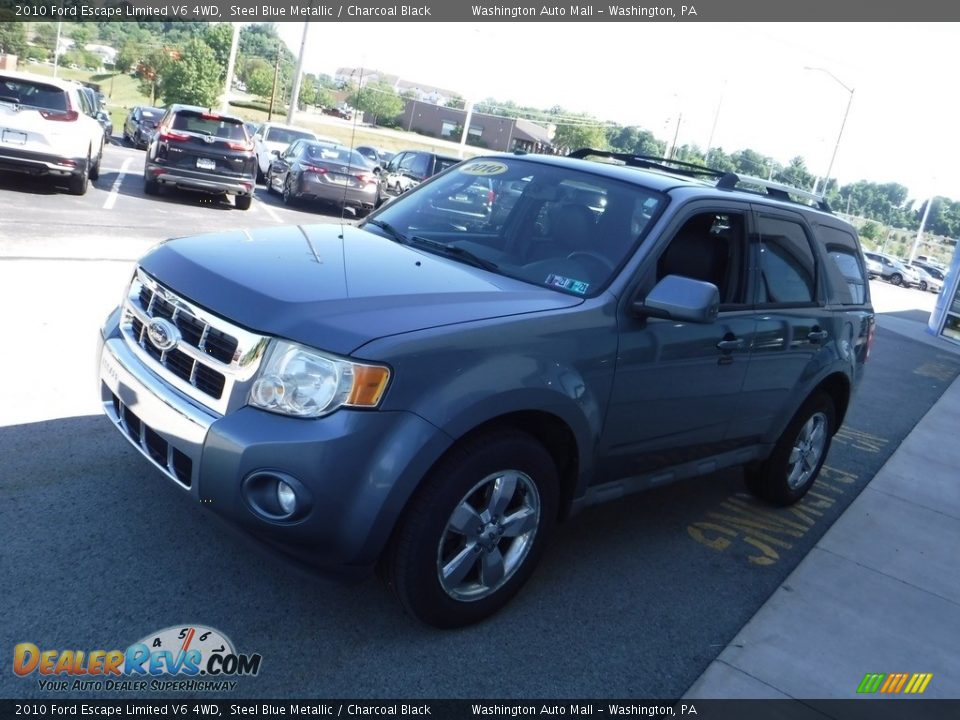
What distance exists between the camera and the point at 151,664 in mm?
3057

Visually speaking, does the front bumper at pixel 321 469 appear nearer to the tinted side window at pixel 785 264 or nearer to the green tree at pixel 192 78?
the tinted side window at pixel 785 264

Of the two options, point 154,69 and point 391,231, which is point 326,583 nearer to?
point 391,231

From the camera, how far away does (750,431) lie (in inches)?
196

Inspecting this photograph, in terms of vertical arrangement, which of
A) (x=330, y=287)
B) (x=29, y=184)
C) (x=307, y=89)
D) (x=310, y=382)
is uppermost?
(x=307, y=89)

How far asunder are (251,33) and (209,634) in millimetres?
104677

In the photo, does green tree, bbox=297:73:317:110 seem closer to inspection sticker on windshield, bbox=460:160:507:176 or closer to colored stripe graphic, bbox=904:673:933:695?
inspection sticker on windshield, bbox=460:160:507:176

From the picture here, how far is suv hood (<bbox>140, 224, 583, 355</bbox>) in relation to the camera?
3.13m

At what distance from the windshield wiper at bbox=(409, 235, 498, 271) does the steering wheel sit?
1.20ft

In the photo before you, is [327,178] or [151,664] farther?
[327,178]

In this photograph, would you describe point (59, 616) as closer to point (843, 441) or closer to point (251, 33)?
point (843, 441)

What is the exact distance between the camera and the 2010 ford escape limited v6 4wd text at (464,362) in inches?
120

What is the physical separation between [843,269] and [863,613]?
226 centimetres

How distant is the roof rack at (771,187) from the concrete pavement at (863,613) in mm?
2106

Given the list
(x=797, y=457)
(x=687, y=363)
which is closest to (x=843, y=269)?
(x=797, y=457)
